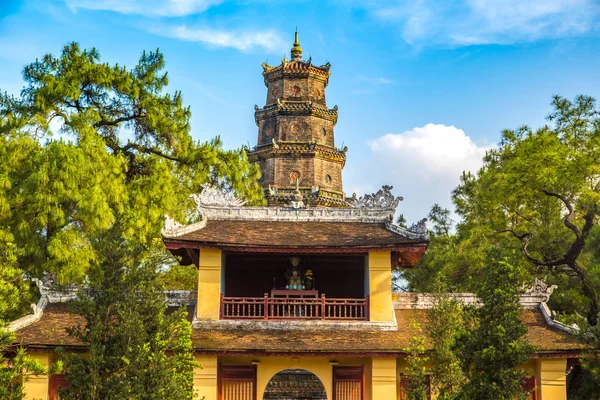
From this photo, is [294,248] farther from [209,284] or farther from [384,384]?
[384,384]

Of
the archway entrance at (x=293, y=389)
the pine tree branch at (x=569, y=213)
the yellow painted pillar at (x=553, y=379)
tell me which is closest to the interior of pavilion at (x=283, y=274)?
the archway entrance at (x=293, y=389)

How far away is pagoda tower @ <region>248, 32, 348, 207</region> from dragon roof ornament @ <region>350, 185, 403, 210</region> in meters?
17.5

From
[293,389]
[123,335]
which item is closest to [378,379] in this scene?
[123,335]

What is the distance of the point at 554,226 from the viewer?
2661 centimetres

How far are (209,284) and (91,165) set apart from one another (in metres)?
5.68

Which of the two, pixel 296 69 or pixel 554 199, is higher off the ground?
pixel 296 69

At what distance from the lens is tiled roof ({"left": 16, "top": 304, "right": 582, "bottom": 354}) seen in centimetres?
1661

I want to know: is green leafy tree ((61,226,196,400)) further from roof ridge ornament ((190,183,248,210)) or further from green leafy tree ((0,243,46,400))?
roof ridge ornament ((190,183,248,210))

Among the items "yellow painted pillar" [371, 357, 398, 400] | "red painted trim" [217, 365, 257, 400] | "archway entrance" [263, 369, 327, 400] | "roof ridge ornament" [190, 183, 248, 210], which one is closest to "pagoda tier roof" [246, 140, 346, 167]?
"archway entrance" [263, 369, 327, 400]

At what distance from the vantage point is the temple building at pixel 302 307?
16844 millimetres

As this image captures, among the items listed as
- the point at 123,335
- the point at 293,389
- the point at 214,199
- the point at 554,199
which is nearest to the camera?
the point at 123,335

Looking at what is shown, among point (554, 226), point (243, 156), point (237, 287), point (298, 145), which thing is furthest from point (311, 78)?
point (237, 287)

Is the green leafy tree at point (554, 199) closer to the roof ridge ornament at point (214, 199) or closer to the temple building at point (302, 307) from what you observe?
the temple building at point (302, 307)

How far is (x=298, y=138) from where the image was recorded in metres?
39.3
